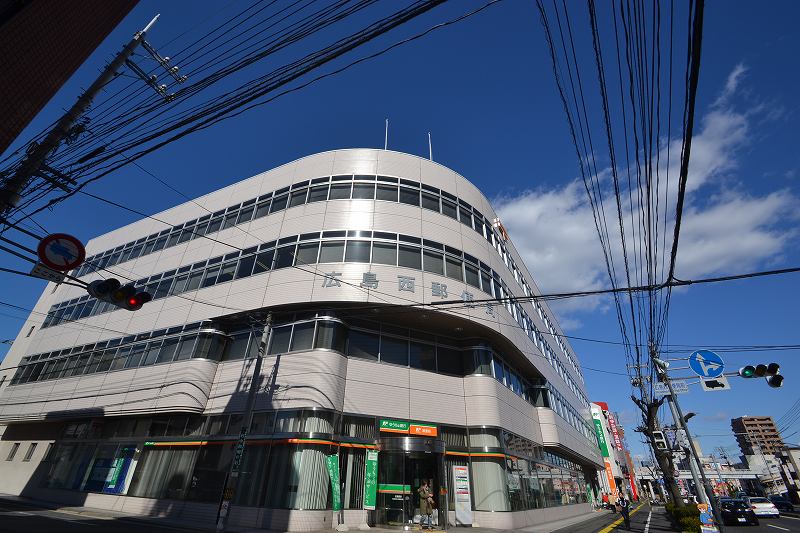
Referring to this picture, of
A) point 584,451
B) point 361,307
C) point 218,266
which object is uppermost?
point 218,266

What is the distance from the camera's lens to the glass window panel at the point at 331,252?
702 inches

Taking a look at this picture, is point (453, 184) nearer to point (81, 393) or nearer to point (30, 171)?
point (30, 171)

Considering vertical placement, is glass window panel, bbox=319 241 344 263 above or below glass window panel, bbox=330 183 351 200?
below

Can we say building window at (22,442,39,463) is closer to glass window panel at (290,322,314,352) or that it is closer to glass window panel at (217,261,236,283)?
glass window panel at (217,261,236,283)

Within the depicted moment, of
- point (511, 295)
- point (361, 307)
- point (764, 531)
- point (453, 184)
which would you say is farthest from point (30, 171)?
point (764, 531)

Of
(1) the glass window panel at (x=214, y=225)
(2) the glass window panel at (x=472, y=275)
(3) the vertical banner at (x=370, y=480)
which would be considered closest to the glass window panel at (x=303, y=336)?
(3) the vertical banner at (x=370, y=480)

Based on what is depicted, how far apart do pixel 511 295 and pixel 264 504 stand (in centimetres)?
1802

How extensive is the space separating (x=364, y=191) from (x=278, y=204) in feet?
17.8

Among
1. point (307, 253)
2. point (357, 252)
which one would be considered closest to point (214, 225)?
point (307, 253)

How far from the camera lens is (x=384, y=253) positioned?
18.2 meters

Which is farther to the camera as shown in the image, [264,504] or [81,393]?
[81,393]

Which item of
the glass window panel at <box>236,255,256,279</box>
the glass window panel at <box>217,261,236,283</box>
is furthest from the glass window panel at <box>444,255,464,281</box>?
the glass window panel at <box>217,261,236,283</box>

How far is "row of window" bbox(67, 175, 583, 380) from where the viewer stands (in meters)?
20.4

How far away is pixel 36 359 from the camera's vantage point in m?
25.7
